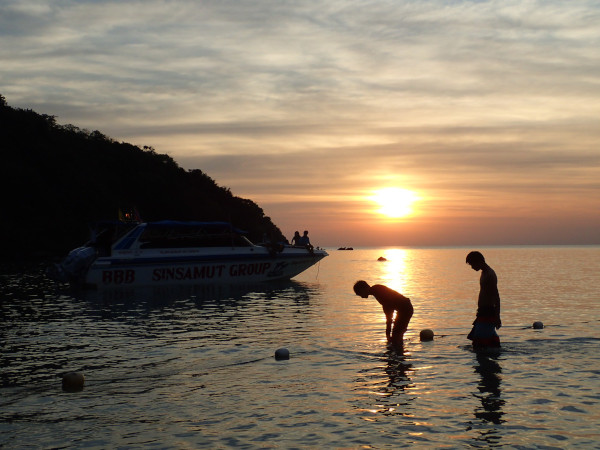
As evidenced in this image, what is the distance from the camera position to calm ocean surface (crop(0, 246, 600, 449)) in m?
8.60

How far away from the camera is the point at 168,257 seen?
34.1 m

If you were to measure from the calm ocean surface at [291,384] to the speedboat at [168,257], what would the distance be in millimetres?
10399

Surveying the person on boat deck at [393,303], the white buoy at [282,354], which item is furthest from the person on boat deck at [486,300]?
the white buoy at [282,354]

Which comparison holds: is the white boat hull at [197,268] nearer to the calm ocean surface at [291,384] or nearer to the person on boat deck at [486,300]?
the calm ocean surface at [291,384]

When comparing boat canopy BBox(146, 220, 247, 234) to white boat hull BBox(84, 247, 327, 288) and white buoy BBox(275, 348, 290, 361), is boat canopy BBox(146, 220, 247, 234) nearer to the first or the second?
white boat hull BBox(84, 247, 327, 288)

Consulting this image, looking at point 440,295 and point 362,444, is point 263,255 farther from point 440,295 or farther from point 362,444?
point 362,444

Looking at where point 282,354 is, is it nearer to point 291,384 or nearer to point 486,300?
point 291,384

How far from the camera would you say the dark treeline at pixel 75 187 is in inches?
3410

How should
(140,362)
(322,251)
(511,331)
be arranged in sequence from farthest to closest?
(322,251) < (511,331) < (140,362)

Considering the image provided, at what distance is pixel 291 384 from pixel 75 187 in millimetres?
93074

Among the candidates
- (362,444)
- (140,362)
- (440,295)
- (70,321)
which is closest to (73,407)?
(140,362)

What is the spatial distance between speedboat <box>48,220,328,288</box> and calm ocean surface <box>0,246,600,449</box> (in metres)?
10.4

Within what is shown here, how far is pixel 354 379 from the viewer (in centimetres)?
1184

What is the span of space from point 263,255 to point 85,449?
2898 cm
